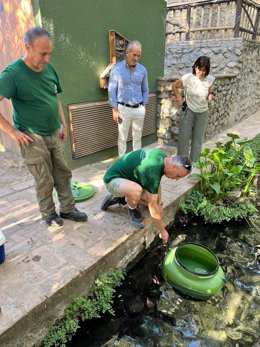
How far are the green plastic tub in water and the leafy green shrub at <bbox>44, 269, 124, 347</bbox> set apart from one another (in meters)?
0.47

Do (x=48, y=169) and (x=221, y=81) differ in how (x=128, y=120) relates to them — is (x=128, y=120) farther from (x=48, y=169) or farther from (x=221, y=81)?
(x=221, y=81)

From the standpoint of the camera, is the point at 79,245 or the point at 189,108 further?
the point at 189,108

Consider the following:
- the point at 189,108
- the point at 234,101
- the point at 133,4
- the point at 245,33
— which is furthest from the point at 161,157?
the point at 245,33

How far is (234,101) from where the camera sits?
727cm

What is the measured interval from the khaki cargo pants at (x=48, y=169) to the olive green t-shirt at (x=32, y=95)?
97 mm

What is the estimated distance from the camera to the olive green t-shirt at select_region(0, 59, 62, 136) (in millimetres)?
2017

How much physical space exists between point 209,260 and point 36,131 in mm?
1957

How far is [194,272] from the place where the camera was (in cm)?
225

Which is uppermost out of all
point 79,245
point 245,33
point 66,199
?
point 245,33

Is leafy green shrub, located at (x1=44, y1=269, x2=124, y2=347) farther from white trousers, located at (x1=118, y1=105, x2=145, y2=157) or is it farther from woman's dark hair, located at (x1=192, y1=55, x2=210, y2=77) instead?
woman's dark hair, located at (x1=192, y1=55, x2=210, y2=77)

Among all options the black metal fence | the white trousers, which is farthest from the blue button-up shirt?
the black metal fence

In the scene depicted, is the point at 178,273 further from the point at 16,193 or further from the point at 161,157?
the point at 16,193

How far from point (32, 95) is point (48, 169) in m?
0.64

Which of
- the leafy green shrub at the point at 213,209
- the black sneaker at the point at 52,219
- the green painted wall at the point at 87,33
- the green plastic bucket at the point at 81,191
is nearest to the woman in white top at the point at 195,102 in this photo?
the leafy green shrub at the point at 213,209
